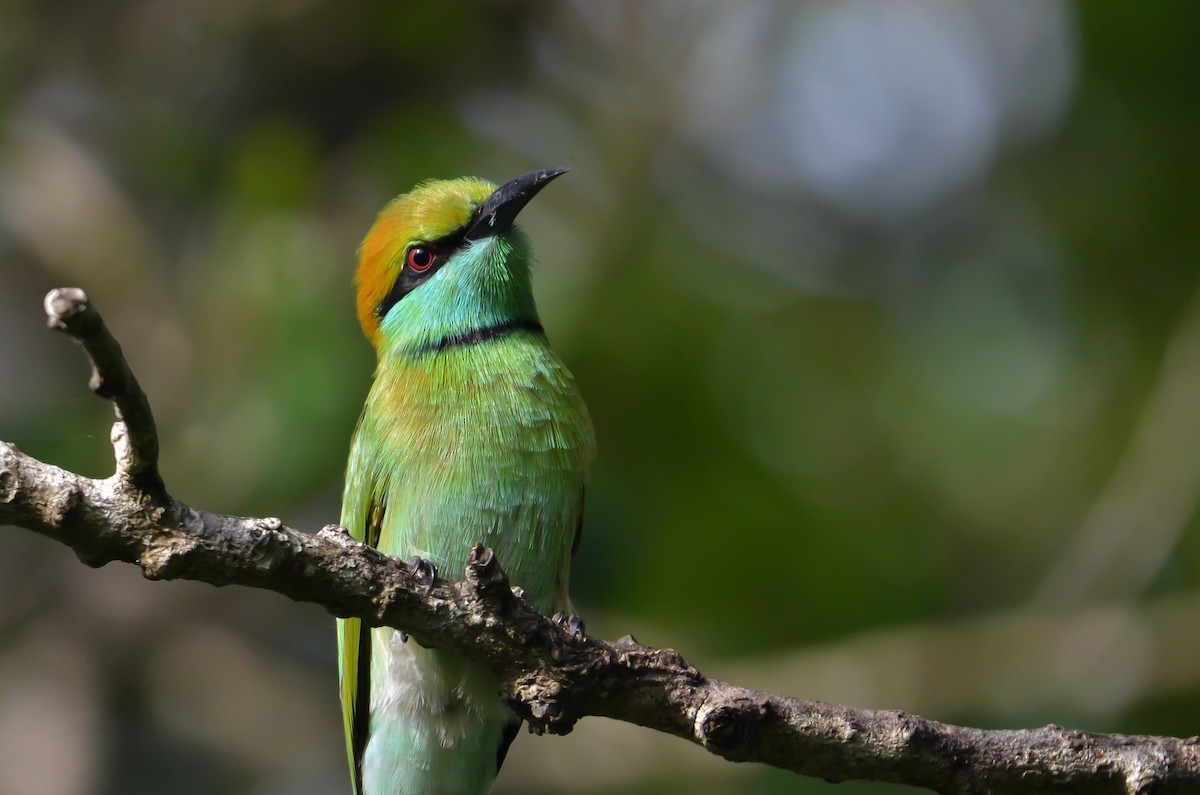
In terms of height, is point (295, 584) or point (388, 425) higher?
point (388, 425)

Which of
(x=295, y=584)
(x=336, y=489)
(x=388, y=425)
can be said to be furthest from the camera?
(x=336, y=489)

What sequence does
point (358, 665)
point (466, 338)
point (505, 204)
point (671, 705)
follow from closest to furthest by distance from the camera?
point (671, 705) → point (358, 665) → point (466, 338) → point (505, 204)

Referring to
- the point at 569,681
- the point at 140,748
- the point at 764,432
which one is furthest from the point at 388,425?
the point at 140,748

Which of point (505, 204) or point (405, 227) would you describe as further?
point (405, 227)

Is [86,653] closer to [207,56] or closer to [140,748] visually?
[140,748]

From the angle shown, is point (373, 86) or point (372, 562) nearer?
point (372, 562)

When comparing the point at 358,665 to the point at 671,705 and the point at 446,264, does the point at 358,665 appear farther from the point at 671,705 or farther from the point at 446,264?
the point at 671,705

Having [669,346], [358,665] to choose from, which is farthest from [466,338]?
[669,346]

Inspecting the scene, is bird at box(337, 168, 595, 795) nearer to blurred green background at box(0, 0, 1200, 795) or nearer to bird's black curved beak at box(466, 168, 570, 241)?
bird's black curved beak at box(466, 168, 570, 241)

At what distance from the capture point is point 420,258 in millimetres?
3867

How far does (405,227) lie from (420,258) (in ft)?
0.38

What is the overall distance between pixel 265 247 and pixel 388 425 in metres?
1.84

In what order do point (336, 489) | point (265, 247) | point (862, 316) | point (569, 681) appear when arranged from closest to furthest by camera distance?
point (569, 681), point (265, 247), point (336, 489), point (862, 316)

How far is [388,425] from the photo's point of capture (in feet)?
11.1
